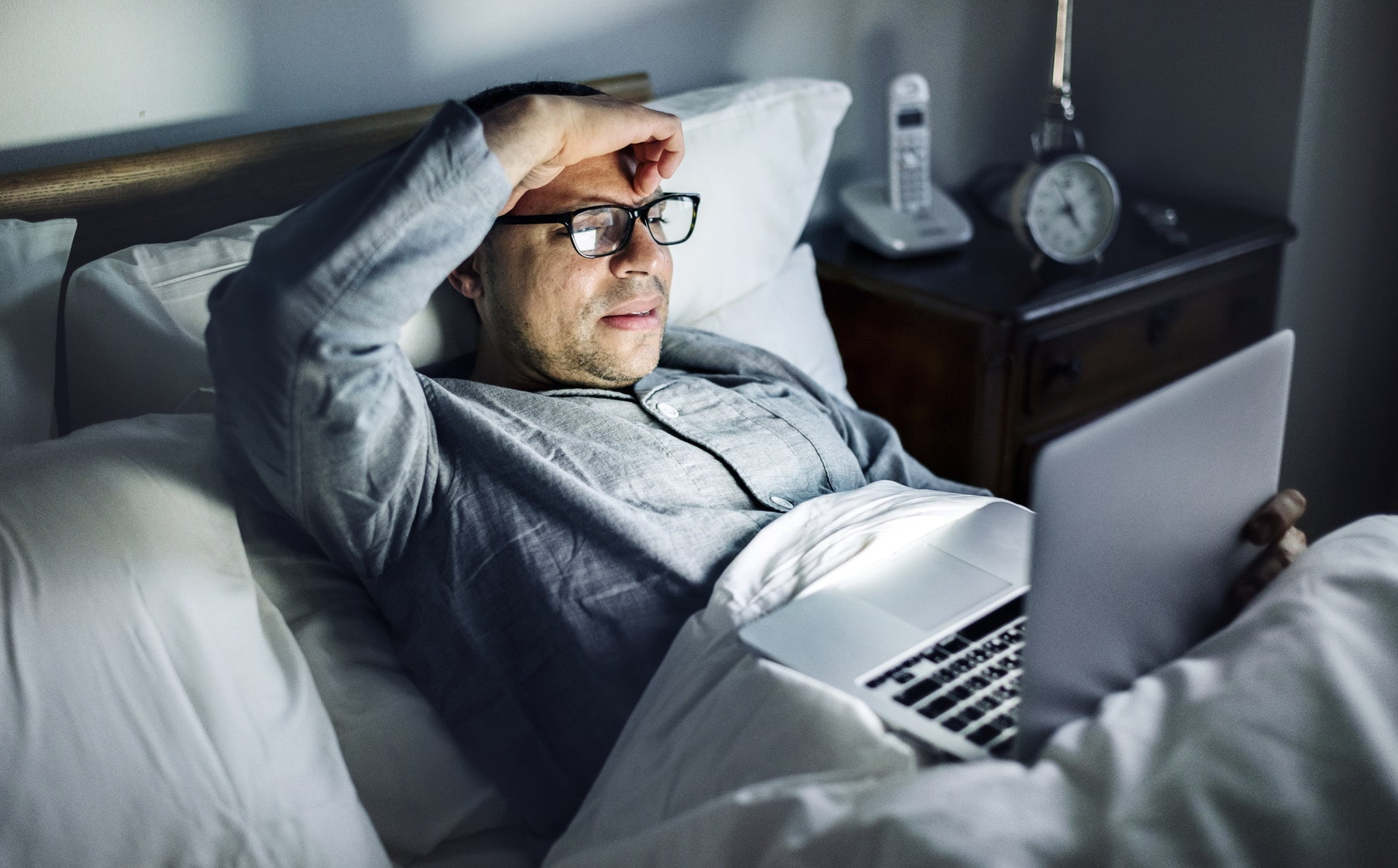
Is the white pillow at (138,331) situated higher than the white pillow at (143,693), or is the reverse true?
the white pillow at (138,331)

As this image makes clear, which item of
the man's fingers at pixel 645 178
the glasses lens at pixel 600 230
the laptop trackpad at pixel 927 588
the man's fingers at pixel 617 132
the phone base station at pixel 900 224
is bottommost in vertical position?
the laptop trackpad at pixel 927 588

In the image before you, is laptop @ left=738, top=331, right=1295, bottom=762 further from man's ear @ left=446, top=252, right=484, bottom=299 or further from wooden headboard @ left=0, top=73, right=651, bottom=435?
wooden headboard @ left=0, top=73, right=651, bottom=435

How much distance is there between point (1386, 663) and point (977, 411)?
3.03 feet

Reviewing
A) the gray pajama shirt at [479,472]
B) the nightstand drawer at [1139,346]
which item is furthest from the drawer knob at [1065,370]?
the gray pajama shirt at [479,472]

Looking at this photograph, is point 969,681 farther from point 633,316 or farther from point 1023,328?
point 1023,328

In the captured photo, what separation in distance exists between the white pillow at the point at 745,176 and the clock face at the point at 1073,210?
13.7 inches

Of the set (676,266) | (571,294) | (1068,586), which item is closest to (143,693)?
(571,294)

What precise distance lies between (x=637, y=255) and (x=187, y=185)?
569 mm

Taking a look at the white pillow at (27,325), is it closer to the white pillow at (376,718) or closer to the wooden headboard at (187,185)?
the wooden headboard at (187,185)

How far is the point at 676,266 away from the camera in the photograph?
149 cm

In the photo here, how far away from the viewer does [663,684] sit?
0.93 metres

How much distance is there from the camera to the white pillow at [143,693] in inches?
32.2

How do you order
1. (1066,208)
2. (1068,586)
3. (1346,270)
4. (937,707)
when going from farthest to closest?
1. (1346,270)
2. (1066,208)
3. (937,707)
4. (1068,586)

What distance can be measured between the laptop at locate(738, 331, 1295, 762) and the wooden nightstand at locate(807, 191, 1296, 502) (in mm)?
650
